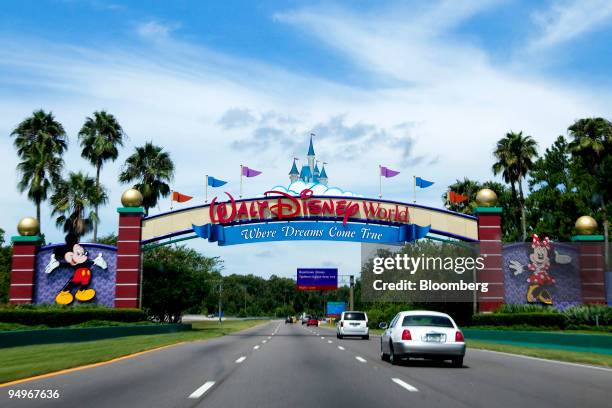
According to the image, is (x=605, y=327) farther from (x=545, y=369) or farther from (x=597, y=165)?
(x=597, y=165)

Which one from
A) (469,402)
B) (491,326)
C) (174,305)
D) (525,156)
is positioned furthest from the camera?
(525,156)

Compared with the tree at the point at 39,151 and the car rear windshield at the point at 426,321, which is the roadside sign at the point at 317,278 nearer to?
the tree at the point at 39,151

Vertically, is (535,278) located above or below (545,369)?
above

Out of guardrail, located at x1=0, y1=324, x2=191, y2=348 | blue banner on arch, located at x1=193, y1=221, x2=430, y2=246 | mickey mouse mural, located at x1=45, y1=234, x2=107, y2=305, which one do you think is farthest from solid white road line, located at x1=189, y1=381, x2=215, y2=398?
mickey mouse mural, located at x1=45, y1=234, x2=107, y2=305

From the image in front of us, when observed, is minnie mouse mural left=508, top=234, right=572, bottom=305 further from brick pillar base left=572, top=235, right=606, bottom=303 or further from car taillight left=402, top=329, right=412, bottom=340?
car taillight left=402, top=329, right=412, bottom=340

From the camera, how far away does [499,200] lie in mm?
86375

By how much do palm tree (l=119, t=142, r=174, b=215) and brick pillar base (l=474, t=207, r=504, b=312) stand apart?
27.5m

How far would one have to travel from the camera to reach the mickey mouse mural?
42.1 meters

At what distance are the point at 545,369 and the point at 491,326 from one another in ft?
71.6

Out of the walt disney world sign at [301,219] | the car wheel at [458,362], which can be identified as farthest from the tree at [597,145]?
the car wheel at [458,362]

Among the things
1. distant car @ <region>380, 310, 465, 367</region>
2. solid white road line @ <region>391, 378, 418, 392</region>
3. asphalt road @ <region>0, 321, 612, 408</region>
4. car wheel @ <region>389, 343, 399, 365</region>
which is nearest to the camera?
asphalt road @ <region>0, 321, 612, 408</region>

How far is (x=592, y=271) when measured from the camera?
41.6 metres

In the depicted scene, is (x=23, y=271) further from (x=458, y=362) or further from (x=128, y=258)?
(x=458, y=362)

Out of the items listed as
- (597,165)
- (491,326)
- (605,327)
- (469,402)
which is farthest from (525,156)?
(469,402)
